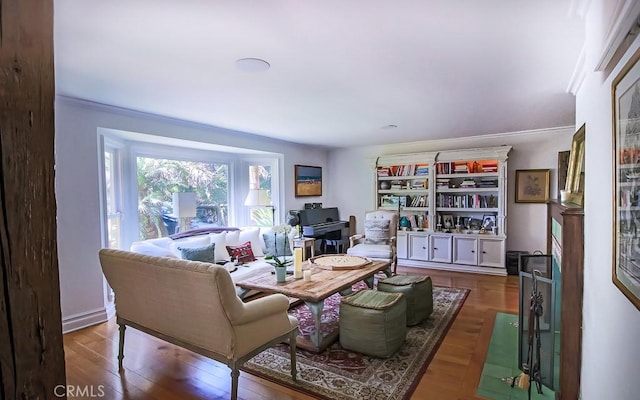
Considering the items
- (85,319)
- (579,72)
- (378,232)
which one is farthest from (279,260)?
A: (579,72)

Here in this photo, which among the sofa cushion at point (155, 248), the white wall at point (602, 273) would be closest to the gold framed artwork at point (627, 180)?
the white wall at point (602, 273)

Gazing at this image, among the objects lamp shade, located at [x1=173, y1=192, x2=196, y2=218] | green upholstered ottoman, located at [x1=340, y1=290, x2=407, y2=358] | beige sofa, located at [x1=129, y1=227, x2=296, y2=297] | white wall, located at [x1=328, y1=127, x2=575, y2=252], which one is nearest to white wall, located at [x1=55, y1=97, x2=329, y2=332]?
beige sofa, located at [x1=129, y1=227, x2=296, y2=297]

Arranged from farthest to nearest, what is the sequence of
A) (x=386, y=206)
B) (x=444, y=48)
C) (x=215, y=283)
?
(x=386, y=206) → (x=444, y=48) → (x=215, y=283)

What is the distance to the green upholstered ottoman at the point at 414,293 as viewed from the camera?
10.6 ft

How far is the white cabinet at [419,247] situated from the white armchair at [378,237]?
66 cm

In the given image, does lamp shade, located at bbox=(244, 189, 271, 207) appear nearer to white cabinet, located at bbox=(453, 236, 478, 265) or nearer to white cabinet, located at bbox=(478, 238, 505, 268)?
white cabinet, located at bbox=(453, 236, 478, 265)

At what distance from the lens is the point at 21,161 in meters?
0.57

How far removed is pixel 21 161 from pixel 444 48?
83.8 inches

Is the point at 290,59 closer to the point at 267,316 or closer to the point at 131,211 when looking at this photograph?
the point at 267,316

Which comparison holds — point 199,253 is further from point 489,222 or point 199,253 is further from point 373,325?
point 489,222

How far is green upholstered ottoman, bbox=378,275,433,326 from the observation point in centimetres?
322

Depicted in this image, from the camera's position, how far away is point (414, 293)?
3240 millimetres

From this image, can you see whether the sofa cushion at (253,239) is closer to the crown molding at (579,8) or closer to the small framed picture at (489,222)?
the small framed picture at (489,222)

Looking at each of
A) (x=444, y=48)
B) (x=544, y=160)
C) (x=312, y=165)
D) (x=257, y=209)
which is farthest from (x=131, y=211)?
(x=544, y=160)
